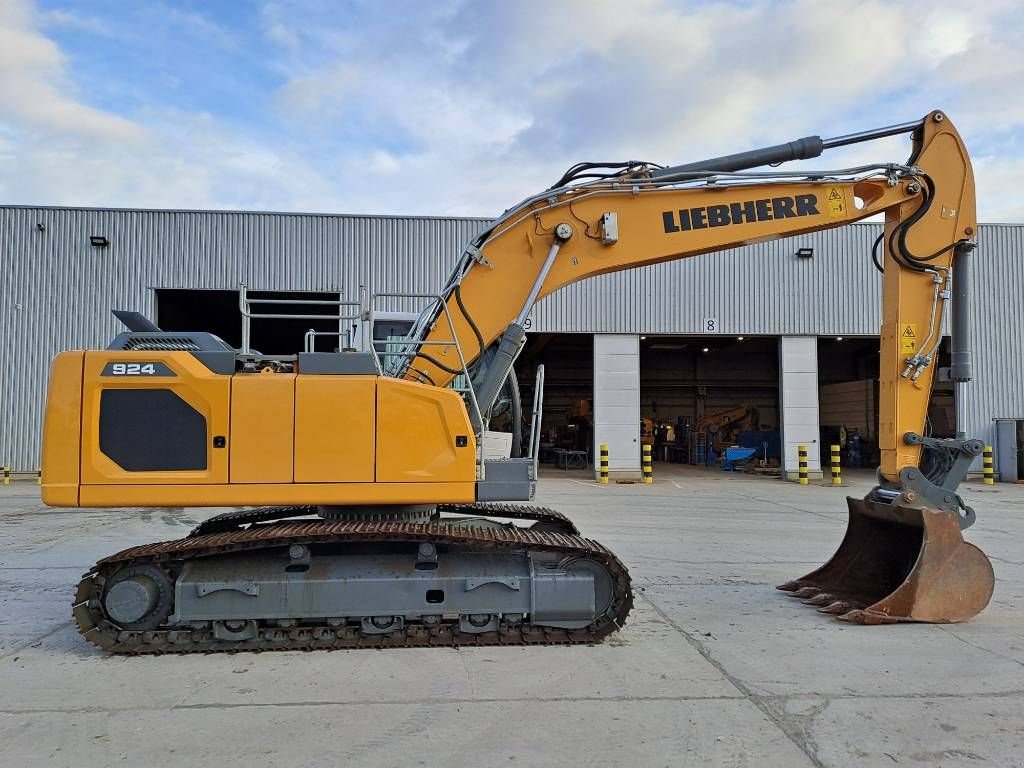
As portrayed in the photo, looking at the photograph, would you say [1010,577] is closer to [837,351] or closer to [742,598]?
[742,598]

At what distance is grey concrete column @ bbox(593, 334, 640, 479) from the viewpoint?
2227 cm

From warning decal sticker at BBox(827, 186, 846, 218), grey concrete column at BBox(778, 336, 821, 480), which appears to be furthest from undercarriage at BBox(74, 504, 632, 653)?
grey concrete column at BBox(778, 336, 821, 480)

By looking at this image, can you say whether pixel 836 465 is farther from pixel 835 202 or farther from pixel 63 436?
pixel 63 436

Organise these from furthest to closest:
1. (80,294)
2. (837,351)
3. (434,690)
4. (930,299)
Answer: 1. (837,351)
2. (80,294)
3. (930,299)
4. (434,690)

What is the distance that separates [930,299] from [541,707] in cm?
526

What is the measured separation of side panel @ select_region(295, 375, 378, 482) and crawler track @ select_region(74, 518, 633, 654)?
433mm

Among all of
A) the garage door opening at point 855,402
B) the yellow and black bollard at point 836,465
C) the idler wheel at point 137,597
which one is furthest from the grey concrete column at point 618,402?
the idler wheel at point 137,597

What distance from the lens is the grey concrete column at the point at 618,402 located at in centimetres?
2227

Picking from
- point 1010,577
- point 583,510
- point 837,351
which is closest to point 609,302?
point 583,510

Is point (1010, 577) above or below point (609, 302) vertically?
below

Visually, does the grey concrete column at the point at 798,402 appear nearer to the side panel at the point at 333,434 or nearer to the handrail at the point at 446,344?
the handrail at the point at 446,344

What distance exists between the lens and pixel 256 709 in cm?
439

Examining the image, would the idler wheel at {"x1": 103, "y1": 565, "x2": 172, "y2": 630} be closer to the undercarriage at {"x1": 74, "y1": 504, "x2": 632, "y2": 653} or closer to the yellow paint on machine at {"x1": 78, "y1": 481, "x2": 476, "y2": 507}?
the undercarriage at {"x1": 74, "y1": 504, "x2": 632, "y2": 653}

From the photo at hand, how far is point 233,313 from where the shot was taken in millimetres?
27016
